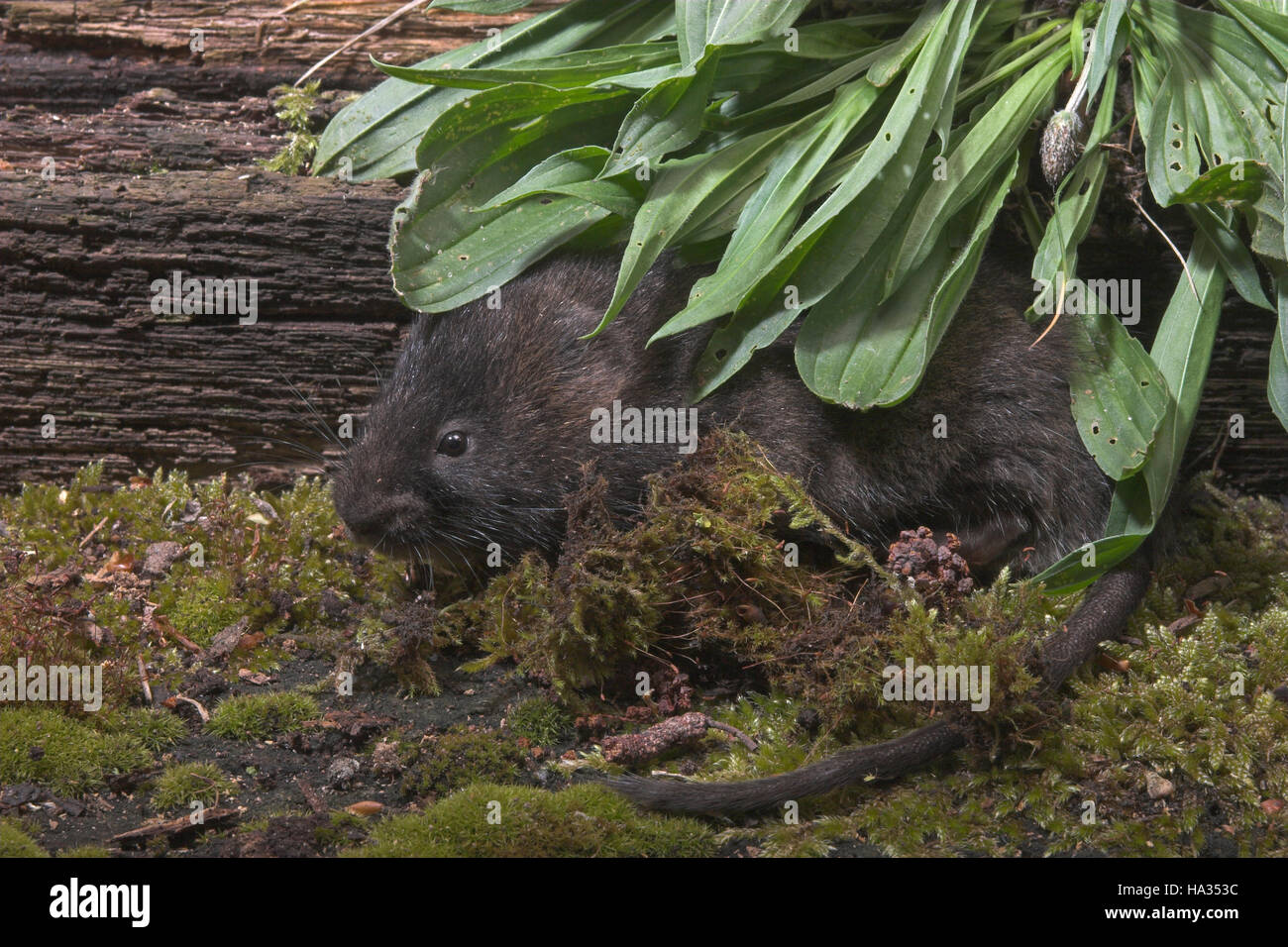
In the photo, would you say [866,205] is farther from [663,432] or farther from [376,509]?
[376,509]

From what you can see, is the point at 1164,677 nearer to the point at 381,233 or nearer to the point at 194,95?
the point at 381,233

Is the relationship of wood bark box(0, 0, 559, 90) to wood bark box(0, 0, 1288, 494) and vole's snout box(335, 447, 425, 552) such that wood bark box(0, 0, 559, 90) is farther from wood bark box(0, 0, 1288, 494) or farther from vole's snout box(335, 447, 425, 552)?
vole's snout box(335, 447, 425, 552)

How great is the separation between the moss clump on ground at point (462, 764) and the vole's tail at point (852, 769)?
1.51 feet

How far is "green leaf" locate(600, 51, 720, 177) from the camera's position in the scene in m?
4.23

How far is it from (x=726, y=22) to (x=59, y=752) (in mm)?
3501

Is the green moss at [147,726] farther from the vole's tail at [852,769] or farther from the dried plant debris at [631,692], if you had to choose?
the vole's tail at [852,769]

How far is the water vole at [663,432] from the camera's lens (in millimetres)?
4570

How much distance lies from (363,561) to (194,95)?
103 inches

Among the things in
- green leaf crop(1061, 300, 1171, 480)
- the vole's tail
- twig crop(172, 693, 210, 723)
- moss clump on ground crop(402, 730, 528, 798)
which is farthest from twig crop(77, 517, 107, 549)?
green leaf crop(1061, 300, 1171, 480)

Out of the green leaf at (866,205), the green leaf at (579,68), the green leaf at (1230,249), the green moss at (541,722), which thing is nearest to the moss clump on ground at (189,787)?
the green moss at (541,722)

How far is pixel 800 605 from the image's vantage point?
170 inches

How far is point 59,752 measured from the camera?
3775mm

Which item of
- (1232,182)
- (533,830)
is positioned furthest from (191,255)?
(1232,182)
